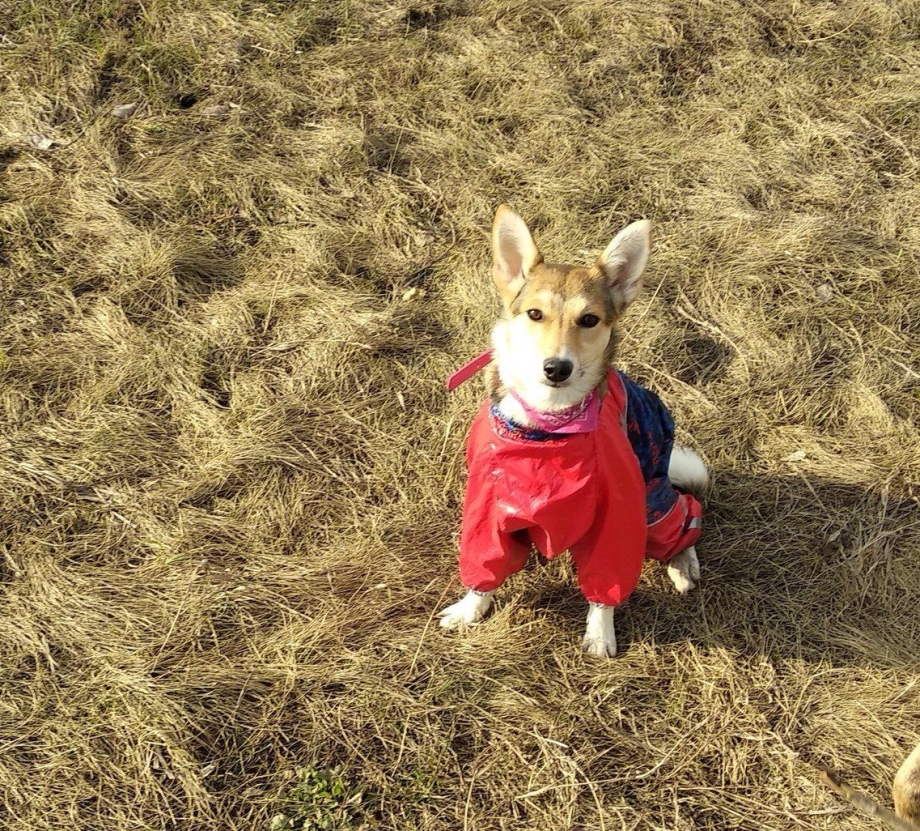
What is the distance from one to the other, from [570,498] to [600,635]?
2.47 feet

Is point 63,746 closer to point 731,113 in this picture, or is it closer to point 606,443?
point 606,443

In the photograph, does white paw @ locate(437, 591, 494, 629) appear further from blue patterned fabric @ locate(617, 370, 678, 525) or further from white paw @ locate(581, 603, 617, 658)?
blue patterned fabric @ locate(617, 370, 678, 525)

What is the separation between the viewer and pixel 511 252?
3.20 m

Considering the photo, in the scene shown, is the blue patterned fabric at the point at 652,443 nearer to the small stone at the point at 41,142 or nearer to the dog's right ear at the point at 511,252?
the dog's right ear at the point at 511,252

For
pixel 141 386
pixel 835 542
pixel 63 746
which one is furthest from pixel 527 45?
pixel 63 746

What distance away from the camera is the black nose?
9.46 ft

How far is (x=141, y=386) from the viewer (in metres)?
4.25

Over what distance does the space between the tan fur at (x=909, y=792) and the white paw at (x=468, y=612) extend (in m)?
1.54

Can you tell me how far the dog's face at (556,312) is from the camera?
2.94 metres

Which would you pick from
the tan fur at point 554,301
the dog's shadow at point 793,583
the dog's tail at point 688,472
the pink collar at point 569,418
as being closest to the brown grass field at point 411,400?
the dog's shadow at point 793,583

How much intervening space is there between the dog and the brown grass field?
457mm

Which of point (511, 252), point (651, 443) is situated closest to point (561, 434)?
point (651, 443)

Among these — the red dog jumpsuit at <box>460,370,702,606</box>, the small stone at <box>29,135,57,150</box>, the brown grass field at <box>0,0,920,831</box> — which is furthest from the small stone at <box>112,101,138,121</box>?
the red dog jumpsuit at <box>460,370,702,606</box>

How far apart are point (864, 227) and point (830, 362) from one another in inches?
43.6
